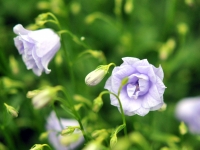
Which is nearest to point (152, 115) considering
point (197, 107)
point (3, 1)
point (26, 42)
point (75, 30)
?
point (197, 107)

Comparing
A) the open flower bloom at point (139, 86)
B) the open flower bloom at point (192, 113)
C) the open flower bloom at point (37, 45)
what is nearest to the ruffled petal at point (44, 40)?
the open flower bloom at point (37, 45)

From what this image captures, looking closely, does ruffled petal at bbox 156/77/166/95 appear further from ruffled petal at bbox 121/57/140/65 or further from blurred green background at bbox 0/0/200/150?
blurred green background at bbox 0/0/200/150

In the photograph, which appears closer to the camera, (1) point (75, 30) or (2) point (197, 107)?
(2) point (197, 107)

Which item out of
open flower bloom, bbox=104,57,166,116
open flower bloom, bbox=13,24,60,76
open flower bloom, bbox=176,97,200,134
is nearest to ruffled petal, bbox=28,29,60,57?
open flower bloom, bbox=13,24,60,76

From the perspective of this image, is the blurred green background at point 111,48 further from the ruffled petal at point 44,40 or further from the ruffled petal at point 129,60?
the ruffled petal at point 129,60

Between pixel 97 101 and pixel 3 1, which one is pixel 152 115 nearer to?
pixel 97 101
